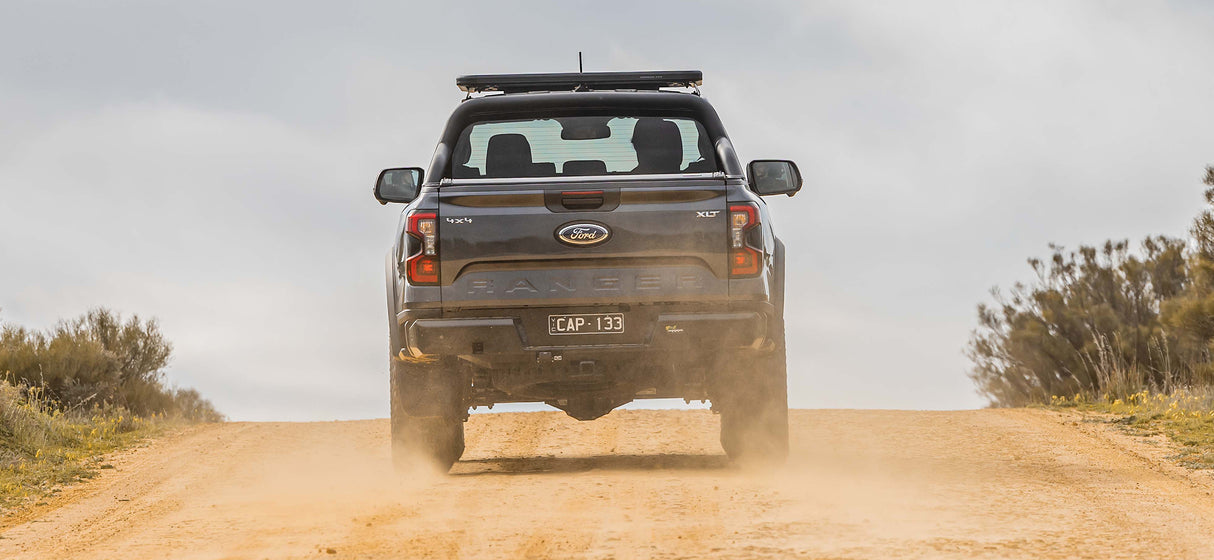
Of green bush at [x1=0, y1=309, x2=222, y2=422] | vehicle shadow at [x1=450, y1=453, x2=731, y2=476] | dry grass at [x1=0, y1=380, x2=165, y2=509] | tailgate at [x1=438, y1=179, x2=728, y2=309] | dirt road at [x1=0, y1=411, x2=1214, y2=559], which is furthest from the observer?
green bush at [x1=0, y1=309, x2=222, y2=422]

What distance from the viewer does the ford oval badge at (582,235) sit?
7.52m

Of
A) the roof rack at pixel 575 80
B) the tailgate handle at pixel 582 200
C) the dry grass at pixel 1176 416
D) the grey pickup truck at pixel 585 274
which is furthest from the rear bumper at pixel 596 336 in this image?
the dry grass at pixel 1176 416

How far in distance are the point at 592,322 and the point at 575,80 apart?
2030mm

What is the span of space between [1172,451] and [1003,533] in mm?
4596

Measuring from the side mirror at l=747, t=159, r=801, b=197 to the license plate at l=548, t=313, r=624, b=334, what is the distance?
4.03ft

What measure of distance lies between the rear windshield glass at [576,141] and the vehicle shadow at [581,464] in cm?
197

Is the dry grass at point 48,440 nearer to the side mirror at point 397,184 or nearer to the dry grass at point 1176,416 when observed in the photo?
the side mirror at point 397,184

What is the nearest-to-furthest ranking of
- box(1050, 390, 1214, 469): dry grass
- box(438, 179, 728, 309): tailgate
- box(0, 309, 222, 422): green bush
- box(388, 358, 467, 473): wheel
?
box(438, 179, 728, 309): tailgate → box(388, 358, 467, 473): wheel → box(1050, 390, 1214, 469): dry grass → box(0, 309, 222, 422): green bush

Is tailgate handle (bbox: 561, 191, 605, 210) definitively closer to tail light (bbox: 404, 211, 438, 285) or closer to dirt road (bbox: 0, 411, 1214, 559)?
tail light (bbox: 404, 211, 438, 285)

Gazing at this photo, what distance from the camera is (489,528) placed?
6.35 m

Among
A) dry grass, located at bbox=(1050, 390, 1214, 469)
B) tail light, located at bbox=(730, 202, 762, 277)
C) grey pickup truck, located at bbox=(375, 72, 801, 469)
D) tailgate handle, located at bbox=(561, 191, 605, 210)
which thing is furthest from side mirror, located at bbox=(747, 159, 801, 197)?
dry grass, located at bbox=(1050, 390, 1214, 469)

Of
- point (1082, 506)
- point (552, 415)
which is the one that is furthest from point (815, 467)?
point (552, 415)

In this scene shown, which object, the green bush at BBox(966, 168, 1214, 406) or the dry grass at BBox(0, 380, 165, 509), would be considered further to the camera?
the green bush at BBox(966, 168, 1214, 406)

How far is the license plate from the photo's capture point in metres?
7.55
